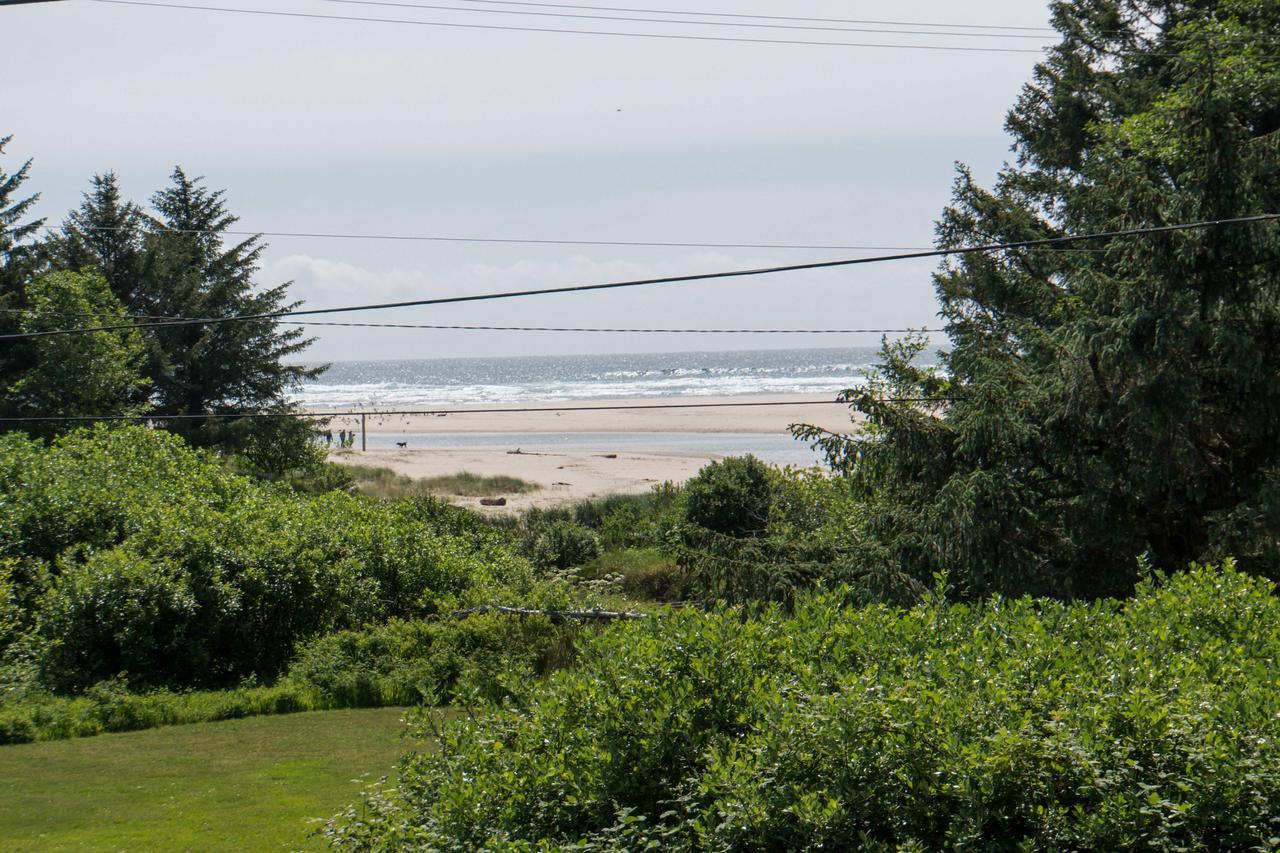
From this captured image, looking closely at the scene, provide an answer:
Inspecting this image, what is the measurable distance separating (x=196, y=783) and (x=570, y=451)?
174 ft

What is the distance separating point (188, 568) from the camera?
1620 centimetres

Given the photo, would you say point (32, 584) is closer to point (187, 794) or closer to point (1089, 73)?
point (187, 794)

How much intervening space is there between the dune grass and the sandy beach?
122 cm

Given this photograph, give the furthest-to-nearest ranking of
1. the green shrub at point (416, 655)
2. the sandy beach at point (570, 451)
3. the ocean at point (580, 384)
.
→ 1. the ocean at point (580, 384)
2. the sandy beach at point (570, 451)
3. the green shrub at point (416, 655)

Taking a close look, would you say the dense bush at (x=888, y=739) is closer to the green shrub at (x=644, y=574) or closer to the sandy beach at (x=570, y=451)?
the green shrub at (x=644, y=574)

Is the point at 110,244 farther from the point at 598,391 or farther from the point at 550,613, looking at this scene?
the point at 598,391

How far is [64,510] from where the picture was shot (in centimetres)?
1777

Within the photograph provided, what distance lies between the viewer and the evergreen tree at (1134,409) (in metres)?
11.7

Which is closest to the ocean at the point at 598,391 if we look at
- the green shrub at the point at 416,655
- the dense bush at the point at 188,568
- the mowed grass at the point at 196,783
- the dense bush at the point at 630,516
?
the green shrub at the point at 416,655

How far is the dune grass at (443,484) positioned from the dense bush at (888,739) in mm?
37762

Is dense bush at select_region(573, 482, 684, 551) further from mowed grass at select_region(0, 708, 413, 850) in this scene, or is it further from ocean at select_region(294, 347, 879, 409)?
ocean at select_region(294, 347, 879, 409)

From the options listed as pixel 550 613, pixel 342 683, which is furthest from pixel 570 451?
pixel 342 683

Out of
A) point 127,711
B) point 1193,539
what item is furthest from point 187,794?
point 1193,539

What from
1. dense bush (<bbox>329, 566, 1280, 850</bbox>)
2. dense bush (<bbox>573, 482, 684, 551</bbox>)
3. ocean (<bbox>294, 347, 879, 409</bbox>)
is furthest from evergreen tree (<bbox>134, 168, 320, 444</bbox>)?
ocean (<bbox>294, 347, 879, 409</bbox>)
